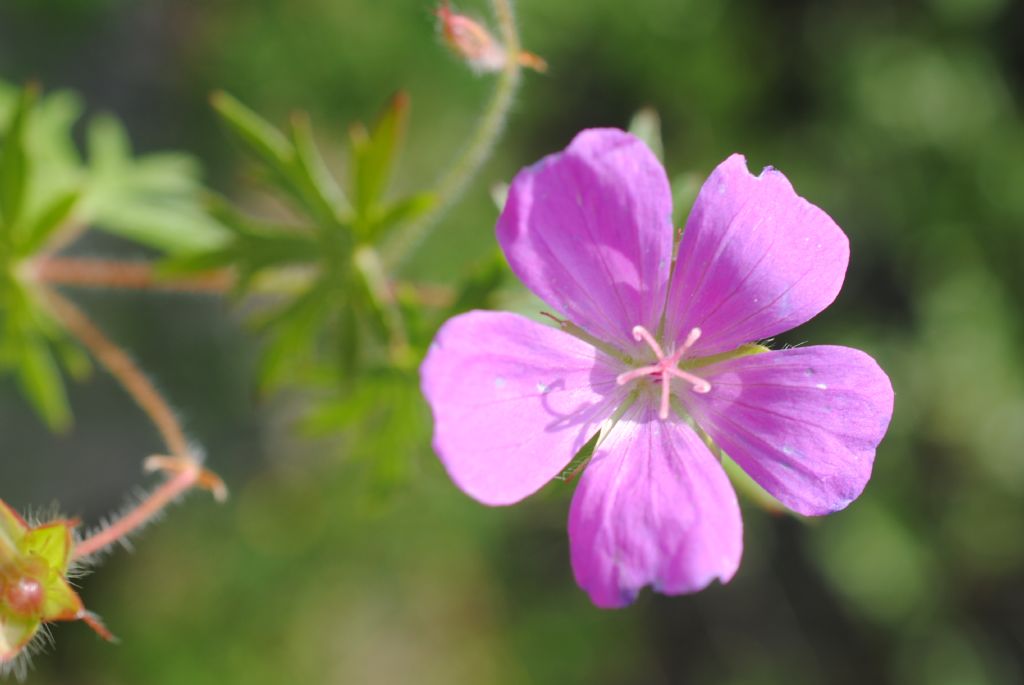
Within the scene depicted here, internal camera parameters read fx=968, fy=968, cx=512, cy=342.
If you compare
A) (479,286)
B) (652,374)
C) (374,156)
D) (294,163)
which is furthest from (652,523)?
(294,163)

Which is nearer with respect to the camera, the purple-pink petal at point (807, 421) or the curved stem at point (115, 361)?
the purple-pink petal at point (807, 421)

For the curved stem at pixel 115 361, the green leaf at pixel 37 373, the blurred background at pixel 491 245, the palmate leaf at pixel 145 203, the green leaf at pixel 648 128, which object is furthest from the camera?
the blurred background at pixel 491 245

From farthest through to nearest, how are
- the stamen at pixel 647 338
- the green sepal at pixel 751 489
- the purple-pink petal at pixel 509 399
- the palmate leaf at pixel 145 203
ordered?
the palmate leaf at pixel 145 203 → the green sepal at pixel 751 489 → the stamen at pixel 647 338 → the purple-pink petal at pixel 509 399

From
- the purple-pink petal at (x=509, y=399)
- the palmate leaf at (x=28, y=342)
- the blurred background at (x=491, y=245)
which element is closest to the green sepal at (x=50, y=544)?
the purple-pink petal at (x=509, y=399)

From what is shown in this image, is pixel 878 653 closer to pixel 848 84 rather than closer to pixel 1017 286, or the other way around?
pixel 1017 286

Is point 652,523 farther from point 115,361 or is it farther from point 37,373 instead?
point 37,373

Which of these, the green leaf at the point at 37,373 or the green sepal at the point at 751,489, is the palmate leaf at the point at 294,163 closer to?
the green leaf at the point at 37,373

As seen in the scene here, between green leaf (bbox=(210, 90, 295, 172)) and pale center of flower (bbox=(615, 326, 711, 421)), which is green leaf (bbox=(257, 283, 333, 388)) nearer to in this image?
green leaf (bbox=(210, 90, 295, 172))

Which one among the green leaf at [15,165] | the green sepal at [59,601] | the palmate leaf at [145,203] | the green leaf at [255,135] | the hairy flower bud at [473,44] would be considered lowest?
the green sepal at [59,601]
